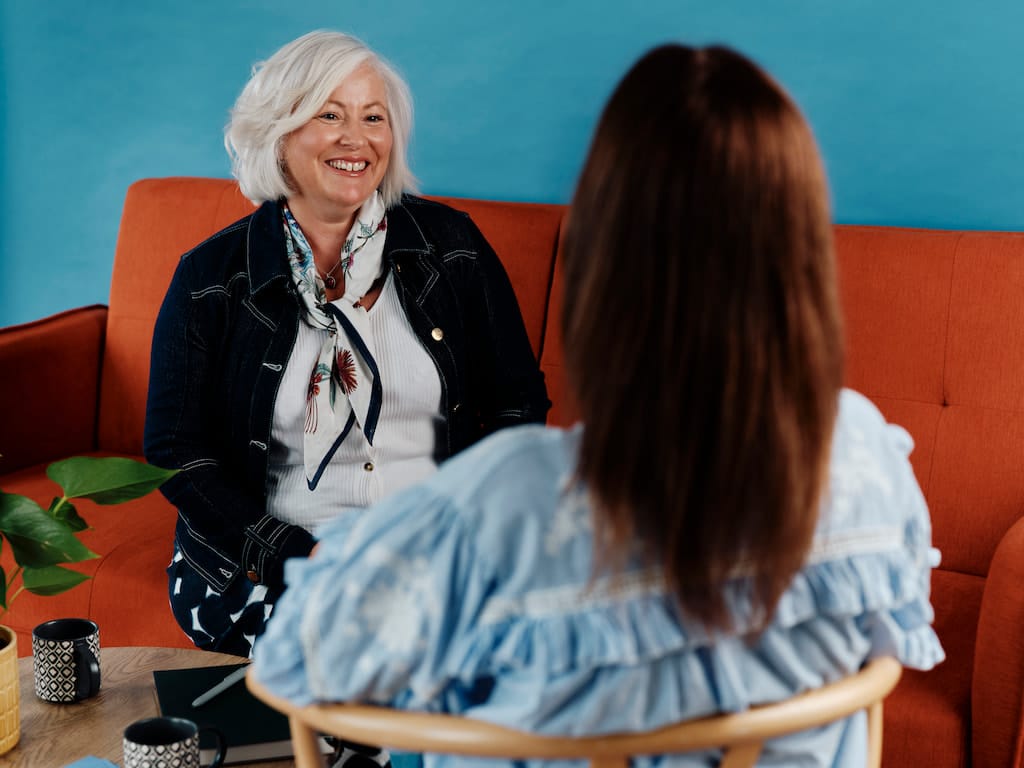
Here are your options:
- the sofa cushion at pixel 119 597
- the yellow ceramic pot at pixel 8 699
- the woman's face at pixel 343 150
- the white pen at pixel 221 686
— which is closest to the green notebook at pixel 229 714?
the white pen at pixel 221 686

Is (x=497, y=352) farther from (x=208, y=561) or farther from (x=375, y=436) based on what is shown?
(x=208, y=561)

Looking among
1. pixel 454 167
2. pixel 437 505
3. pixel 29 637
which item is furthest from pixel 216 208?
pixel 437 505

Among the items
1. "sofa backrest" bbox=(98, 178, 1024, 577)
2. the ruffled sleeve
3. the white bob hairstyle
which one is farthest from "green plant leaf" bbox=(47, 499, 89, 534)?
"sofa backrest" bbox=(98, 178, 1024, 577)

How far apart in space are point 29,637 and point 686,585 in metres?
1.66

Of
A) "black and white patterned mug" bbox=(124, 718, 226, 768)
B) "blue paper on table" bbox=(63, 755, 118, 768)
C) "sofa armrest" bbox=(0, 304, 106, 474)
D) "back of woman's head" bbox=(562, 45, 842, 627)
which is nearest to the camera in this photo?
"back of woman's head" bbox=(562, 45, 842, 627)

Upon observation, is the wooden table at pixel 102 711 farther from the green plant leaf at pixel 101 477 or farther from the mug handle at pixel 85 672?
the green plant leaf at pixel 101 477

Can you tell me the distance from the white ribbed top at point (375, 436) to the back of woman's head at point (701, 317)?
43.2 inches

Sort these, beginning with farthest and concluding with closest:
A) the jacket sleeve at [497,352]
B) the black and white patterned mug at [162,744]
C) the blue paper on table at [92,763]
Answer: the jacket sleeve at [497,352]
the blue paper on table at [92,763]
the black and white patterned mug at [162,744]

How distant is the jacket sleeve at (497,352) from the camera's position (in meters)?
1.91

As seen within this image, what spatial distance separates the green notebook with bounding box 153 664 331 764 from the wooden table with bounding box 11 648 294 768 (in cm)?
2

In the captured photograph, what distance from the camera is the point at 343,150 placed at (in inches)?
74.0

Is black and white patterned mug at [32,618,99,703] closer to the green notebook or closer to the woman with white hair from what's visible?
the green notebook

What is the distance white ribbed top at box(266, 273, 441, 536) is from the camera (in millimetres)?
1792

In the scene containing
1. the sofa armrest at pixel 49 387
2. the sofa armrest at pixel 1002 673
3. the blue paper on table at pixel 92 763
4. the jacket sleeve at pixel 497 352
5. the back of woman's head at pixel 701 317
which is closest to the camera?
the back of woman's head at pixel 701 317
